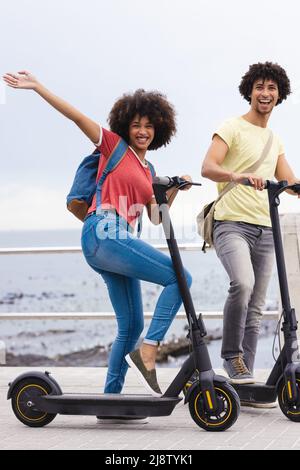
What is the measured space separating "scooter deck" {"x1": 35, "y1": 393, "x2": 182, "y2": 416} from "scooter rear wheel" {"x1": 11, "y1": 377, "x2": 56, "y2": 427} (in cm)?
4

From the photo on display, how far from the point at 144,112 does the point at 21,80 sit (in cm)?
76

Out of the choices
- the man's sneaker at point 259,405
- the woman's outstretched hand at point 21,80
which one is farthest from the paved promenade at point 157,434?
the woman's outstretched hand at point 21,80

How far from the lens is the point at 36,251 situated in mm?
9133

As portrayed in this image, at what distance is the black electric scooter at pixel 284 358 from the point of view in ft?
19.8

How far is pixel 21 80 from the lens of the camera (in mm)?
5602

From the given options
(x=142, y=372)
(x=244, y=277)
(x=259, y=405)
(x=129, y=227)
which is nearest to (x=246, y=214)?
(x=244, y=277)

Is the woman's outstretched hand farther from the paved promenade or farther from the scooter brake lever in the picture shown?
the paved promenade

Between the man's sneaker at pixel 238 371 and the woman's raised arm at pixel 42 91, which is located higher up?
the woman's raised arm at pixel 42 91

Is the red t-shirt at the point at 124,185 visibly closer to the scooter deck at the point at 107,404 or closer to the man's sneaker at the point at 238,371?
the scooter deck at the point at 107,404

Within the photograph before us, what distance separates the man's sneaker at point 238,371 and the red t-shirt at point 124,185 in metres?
1.23

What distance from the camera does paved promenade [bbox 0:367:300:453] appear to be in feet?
17.5

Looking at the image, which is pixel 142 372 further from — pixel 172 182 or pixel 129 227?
pixel 172 182

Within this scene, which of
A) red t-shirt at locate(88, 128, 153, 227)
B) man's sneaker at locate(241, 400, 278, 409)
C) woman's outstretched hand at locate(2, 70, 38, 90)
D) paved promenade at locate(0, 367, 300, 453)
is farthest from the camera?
man's sneaker at locate(241, 400, 278, 409)

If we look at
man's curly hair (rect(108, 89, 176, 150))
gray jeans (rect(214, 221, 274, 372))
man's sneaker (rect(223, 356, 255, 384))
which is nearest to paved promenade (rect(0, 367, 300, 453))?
man's sneaker (rect(223, 356, 255, 384))
